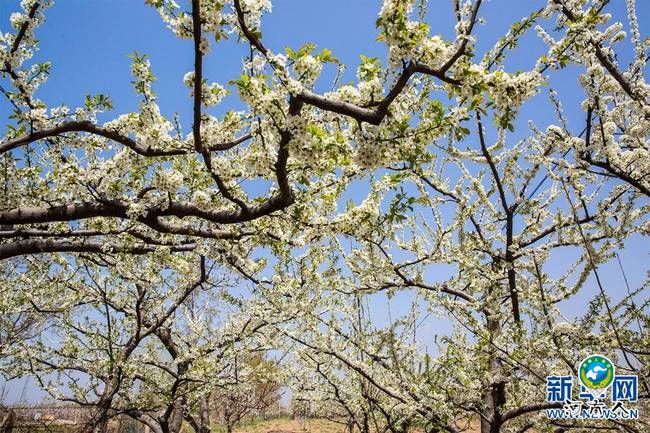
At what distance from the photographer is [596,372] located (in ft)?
15.7

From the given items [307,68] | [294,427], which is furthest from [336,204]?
[294,427]

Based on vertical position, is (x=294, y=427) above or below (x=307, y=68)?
below

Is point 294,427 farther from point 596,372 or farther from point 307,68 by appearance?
point 307,68

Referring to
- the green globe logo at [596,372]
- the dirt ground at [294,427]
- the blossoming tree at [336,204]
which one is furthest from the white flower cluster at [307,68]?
the dirt ground at [294,427]

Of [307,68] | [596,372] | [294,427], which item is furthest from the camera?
[294,427]

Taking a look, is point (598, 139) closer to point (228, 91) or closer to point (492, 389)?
point (492, 389)

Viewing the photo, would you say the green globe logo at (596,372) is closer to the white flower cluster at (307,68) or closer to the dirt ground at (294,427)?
the white flower cluster at (307,68)

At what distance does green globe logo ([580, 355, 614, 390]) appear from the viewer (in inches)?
184

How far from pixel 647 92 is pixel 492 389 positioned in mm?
4211

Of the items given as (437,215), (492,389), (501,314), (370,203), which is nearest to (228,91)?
(370,203)

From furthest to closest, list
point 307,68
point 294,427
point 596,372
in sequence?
→ point 294,427 → point 596,372 → point 307,68

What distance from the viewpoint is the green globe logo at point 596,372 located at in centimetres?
468

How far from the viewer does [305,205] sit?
498cm

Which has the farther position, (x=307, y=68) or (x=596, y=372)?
(x=596, y=372)
